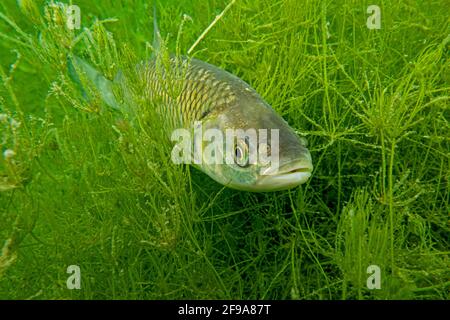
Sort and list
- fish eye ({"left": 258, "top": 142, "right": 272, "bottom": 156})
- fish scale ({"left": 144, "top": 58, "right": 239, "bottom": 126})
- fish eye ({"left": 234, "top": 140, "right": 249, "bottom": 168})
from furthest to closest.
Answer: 1. fish scale ({"left": 144, "top": 58, "right": 239, "bottom": 126})
2. fish eye ({"left": 234, "top": 140, "right": 249, "bottom": 168})
3. fish eye ({"left": 258, "top": 142, "right": 272, "bottom": 156})

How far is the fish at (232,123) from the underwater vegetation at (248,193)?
24 centimetres

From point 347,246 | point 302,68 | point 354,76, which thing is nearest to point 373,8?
point 354,76

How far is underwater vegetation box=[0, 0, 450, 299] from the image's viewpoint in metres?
2.83

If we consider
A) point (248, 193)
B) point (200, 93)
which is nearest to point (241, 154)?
point (200, 93)

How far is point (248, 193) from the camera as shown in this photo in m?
3.79

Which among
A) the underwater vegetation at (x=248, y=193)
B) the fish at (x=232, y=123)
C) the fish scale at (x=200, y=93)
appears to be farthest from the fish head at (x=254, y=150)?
the underwater vegetation at (x=248, y=193)

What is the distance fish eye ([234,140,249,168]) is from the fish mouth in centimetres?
18

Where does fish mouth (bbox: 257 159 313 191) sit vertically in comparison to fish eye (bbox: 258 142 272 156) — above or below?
below

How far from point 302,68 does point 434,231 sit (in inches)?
71.0

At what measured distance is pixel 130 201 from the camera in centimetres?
334

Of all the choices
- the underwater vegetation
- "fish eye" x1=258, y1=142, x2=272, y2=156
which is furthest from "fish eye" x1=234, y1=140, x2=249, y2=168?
the underwater vegetation

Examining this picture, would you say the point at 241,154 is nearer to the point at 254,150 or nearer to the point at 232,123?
the point at 254,150

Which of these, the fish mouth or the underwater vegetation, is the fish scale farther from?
the fish mouth
